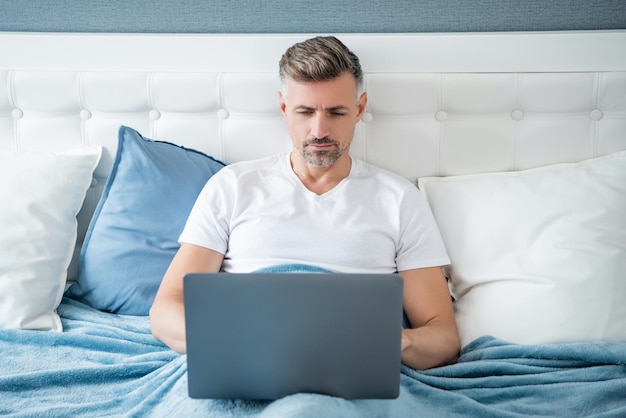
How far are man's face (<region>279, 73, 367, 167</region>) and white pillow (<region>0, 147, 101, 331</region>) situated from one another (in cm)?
59

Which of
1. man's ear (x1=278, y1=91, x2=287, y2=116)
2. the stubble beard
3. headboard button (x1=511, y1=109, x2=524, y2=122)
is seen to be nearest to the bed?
headboard button (x1=511, y1=109, x2=524, y2=122)

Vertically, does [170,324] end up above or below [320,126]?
below

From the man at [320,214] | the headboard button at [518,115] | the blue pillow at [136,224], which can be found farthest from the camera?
the headboard button at [518,115]

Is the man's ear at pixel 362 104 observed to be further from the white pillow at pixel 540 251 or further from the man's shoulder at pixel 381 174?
the white pillow at pixel 540 251

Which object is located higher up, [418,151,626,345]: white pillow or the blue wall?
the blue wall

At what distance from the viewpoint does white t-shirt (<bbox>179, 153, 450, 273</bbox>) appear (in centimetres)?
149

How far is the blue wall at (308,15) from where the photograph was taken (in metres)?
1.73

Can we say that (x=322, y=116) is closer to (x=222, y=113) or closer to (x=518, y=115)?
(x=222, y=113)

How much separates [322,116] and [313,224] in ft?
0.83

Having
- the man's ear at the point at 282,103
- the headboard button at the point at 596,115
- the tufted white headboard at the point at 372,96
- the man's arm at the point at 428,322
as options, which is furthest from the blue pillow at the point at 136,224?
the headboard button at the point at 596,115

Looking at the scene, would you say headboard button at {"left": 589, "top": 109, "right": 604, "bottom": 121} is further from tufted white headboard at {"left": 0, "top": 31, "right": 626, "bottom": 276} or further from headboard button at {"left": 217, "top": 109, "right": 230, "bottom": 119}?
headboard button at {"left": 217, "top": 109, "right": 230, "bottom": 119}

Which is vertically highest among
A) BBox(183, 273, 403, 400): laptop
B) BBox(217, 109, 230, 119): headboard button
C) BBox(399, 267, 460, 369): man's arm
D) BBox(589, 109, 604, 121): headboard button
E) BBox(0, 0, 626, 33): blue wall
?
BBox(0, 0, 626, 33): blue wall

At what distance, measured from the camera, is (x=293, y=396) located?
39.9 inches

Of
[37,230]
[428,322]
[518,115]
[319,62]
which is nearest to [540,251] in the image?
[428,322]
